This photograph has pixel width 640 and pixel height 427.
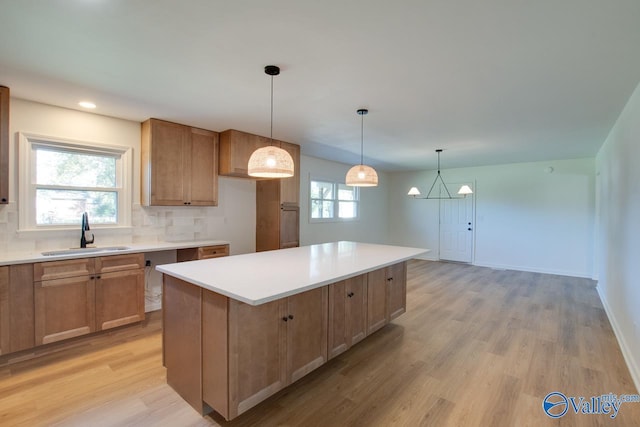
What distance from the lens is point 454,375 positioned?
2.42m

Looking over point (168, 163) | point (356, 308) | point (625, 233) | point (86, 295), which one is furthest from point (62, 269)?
point (625, 233)

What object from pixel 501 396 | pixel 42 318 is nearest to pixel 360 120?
pixel 501 396

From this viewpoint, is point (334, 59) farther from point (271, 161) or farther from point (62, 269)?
point (62, 269)

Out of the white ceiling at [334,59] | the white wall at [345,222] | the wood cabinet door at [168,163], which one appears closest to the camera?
the white ceiling at [334,59]

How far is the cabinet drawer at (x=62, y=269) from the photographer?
8.73 feet

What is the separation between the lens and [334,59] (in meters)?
2.15

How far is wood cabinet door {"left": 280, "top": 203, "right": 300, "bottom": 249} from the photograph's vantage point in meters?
4.68

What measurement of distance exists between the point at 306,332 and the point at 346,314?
500 mm

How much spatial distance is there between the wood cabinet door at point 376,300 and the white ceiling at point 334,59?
1742 millimetres

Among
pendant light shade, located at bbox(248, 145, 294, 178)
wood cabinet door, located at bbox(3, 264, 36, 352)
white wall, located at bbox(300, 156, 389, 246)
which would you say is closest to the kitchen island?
pendant light shade, located at bbox(248, 145, 294, 178)

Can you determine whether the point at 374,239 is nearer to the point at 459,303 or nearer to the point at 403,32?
the point at 459,303

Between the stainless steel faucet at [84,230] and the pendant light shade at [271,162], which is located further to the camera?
the stainless steel faucet at [84,230]

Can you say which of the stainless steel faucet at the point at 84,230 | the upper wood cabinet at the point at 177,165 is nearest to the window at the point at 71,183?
the stainless steel faucet at the point at 84,230

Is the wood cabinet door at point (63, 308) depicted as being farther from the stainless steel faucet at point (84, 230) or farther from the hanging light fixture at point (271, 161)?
the hanging light fixture at point (271, 161)
